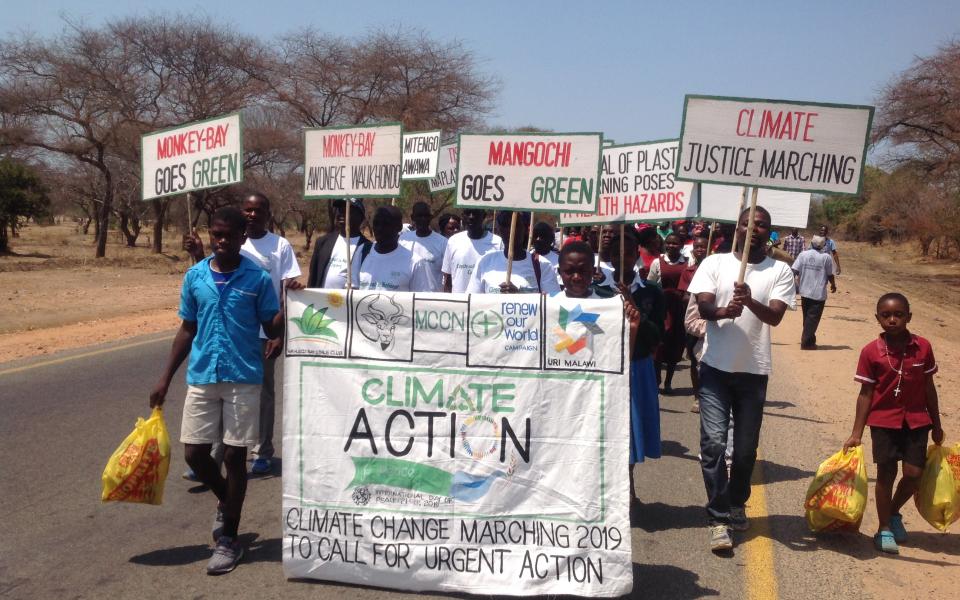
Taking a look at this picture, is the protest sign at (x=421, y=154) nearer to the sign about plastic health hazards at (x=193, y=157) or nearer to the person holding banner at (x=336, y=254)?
the person holding banner at (x=336, y=254)

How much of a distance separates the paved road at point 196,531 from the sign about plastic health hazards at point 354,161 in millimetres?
2062

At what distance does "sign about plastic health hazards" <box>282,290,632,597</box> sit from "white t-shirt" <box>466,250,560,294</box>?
1608mm

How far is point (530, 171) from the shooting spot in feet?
18.0

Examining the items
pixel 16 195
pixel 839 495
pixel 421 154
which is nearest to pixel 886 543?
pixel 839 495

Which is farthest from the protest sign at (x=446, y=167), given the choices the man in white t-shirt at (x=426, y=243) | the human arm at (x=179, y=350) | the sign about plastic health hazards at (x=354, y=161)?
the human arm at (x=179, y=350)

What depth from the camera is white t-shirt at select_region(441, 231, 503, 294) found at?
24.2ft

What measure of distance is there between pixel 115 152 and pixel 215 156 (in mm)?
28914

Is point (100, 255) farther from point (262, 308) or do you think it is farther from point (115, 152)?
point (262, 308)

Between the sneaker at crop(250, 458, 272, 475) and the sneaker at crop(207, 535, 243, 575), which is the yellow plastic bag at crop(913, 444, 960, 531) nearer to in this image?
the sneaker at crop(207, 535, 243, 575)

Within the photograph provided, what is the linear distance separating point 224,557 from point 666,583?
2.25 meters

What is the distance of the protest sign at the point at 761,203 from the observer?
7.71m

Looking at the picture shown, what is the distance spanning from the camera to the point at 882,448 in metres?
5.07

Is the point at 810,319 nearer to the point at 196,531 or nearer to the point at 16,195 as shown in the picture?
the point at 196,531

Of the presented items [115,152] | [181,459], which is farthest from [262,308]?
[115,152]
